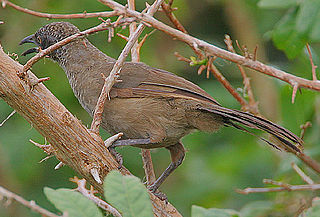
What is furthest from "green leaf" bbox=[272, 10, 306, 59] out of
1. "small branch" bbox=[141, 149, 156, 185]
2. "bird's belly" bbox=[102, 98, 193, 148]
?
"small branch" bbox=[141, 149, 156, 185]

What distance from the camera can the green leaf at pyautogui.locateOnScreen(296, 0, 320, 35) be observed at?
3277 millimetres

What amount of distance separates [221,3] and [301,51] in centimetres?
485

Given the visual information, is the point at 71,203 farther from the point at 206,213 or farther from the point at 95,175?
the point at 95,175

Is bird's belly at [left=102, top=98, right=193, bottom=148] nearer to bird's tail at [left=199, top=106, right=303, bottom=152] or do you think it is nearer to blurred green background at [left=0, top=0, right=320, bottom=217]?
bird's tail at [left=199, top=106, right=303, bottom=152]

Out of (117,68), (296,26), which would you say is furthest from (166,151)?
(117,68)

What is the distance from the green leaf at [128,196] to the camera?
1.90m

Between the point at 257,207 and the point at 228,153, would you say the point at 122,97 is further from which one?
the point at 228,153

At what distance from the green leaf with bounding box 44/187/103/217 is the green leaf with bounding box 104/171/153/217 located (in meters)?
0.08

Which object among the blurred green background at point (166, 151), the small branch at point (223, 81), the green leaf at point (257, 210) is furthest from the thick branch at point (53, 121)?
the blurred green background at point (166, 151)

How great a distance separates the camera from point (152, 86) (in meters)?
3.89

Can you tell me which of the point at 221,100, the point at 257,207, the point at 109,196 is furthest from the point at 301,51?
the point at 109,196

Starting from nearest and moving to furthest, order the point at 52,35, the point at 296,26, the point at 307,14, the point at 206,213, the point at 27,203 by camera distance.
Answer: the point at 27,203 < the point at 206,213 < the point at 307,14 < the point at 296,26 < the point at 52,35

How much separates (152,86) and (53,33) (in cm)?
97

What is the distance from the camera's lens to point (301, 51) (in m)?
3.94
